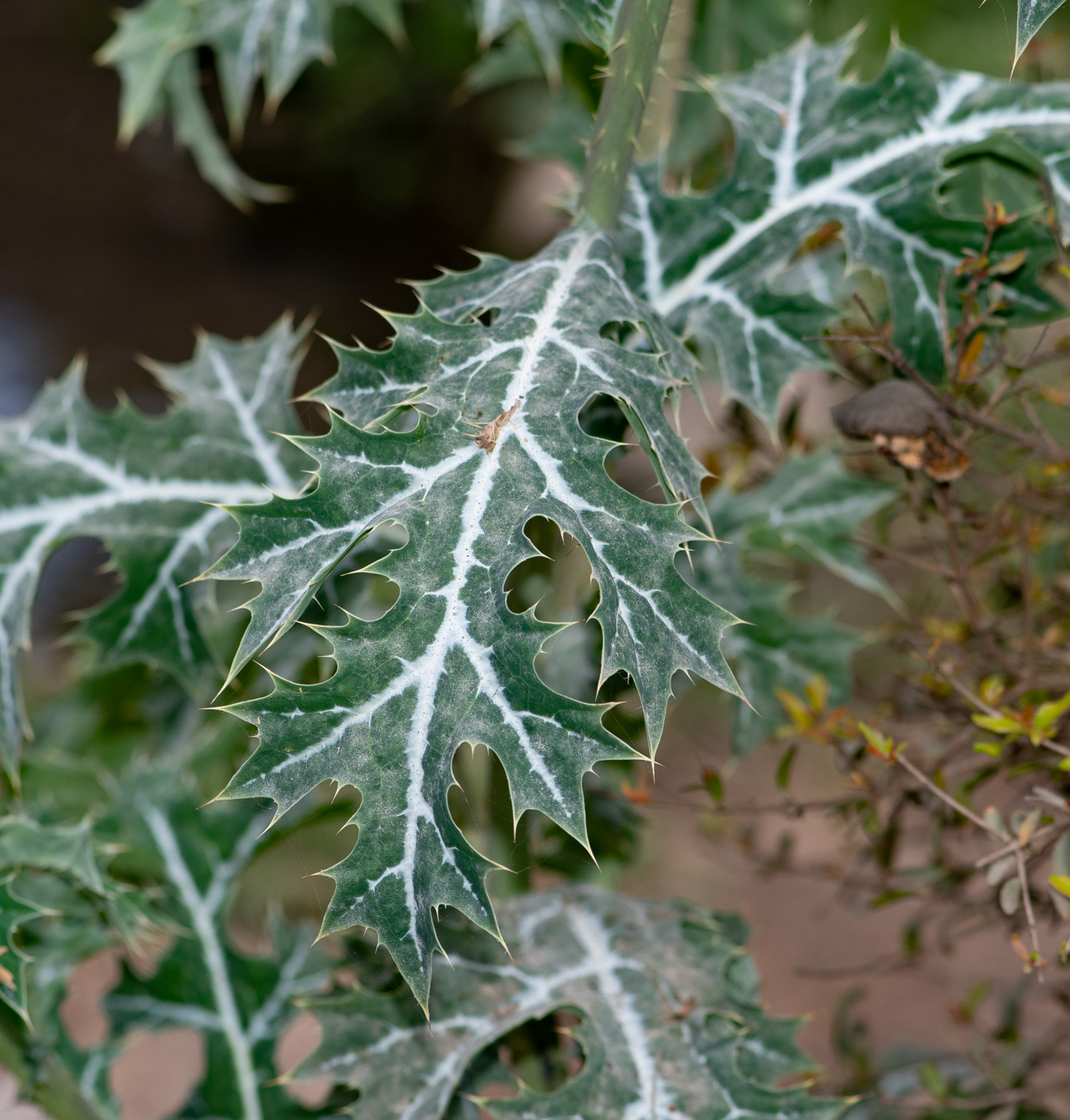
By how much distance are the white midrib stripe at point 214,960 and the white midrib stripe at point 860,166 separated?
0.76m

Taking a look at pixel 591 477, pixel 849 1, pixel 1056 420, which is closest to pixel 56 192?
pixel 849 1

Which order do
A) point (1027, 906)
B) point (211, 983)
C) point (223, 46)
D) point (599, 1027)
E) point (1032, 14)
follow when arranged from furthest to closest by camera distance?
point (223, 46), point (211, 983), point (599, 1027), point (1027, 906), point (1032, 14)

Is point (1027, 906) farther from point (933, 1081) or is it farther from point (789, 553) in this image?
point (789, 553)

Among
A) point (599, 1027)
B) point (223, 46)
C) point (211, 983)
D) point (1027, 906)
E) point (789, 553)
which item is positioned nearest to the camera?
point (1027, 906)

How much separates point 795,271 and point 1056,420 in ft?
5.07

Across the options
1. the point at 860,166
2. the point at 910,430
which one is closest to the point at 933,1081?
the point at 910,430

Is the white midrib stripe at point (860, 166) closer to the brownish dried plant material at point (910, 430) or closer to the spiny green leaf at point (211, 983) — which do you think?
the brownish dried plant material at point (910, 430)

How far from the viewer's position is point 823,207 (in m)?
0.94

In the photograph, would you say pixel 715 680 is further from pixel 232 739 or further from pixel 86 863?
pixel 232 739

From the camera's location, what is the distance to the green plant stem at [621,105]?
0.78 metres

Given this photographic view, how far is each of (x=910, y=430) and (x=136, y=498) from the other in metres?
0.69

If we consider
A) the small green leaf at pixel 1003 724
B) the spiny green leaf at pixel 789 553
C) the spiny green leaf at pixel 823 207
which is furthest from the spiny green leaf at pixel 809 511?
the small green leaf at pixel 1003 724

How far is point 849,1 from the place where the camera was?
2318mm

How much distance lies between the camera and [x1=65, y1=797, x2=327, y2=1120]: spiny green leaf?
1091 millimetres
